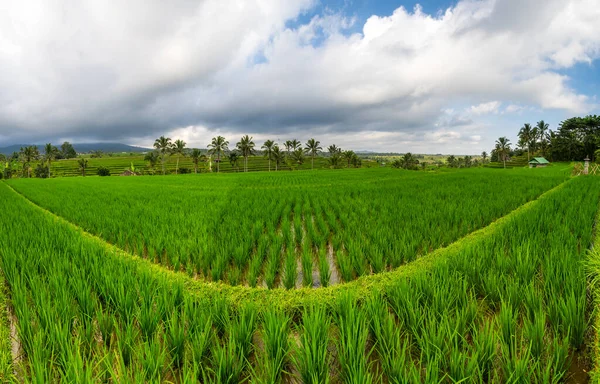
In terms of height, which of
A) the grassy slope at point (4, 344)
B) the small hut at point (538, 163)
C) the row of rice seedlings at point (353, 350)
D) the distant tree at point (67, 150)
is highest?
the distant tree at point (67, 150)

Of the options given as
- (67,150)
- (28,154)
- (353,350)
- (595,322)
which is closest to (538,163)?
(595,322)

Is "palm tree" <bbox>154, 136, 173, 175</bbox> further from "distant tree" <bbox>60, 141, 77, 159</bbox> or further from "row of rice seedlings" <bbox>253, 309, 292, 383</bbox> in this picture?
"distant tree" <bbox>60, 141, 77, 159</bbox>

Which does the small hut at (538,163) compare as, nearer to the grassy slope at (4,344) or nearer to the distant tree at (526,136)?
the distant tree at (526,136)

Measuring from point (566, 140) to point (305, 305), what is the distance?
71.8 m

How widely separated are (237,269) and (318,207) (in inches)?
193

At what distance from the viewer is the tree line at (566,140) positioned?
160 feet

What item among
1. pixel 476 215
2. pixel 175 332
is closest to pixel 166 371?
pixel 175 332

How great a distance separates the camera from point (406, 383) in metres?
1.64

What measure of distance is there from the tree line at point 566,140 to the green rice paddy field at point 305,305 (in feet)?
191

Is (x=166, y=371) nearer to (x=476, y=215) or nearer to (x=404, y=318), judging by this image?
(x=404, y=318)

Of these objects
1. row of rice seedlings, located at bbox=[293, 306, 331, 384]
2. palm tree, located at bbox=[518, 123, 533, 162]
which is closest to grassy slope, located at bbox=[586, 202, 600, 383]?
row of rice seedlings, located at bbox=[293, 306, 331, 384]

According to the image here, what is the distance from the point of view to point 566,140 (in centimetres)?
5172

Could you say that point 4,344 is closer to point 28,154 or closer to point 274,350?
point 274,350

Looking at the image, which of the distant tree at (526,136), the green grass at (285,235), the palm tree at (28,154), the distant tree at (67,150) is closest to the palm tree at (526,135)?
the distant tree at (526,136)
